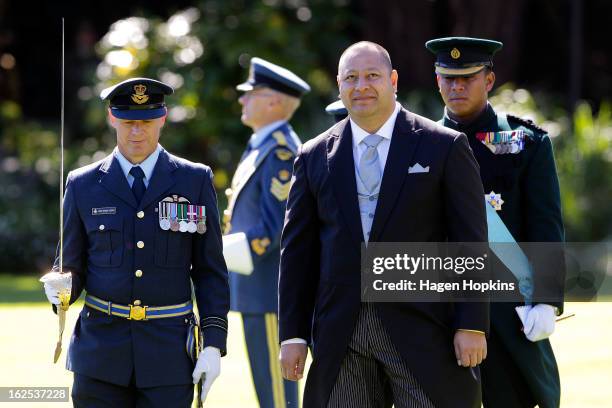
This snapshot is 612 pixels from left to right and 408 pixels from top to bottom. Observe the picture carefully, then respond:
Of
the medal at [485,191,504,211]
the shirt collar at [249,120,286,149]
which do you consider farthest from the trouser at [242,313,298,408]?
the medal at [485,191,504,211]

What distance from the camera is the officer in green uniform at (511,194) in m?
5.30

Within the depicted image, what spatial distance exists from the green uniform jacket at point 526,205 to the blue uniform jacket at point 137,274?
1.22 m

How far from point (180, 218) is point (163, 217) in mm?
69

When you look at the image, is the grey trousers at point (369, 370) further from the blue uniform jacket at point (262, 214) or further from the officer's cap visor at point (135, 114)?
the blue uniform jacket at point (262, 214)

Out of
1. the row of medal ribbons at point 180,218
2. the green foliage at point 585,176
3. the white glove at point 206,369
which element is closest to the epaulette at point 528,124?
the row of medal ribbons at point 180,218

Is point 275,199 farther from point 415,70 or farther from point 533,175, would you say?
point 415,70

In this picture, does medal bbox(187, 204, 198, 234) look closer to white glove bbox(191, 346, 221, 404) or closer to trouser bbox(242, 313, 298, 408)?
white glove bbox(191, 346, 221, 404)

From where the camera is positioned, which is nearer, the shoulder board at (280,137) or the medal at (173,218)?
the medal at (173,218)

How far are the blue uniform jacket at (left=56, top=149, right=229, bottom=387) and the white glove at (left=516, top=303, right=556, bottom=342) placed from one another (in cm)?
126

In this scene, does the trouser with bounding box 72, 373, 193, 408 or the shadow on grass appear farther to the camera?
the shadow on grass

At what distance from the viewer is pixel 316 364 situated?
15.4 ft

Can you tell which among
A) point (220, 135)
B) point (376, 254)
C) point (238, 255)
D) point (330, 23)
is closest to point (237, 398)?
point (238, 255)

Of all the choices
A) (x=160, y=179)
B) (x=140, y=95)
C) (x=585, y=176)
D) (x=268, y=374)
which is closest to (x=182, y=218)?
(x=160, y=179)

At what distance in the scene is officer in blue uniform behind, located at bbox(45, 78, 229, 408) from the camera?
16.0ft
